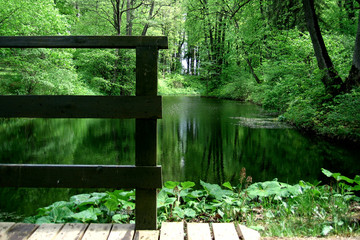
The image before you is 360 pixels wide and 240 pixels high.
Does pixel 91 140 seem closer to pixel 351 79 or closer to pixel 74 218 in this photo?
pixel 74 218

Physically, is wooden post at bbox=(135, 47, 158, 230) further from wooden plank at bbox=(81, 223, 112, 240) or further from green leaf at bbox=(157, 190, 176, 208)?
green leaf at bbox=(157, 190, 176, 208)

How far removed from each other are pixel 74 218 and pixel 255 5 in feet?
66.4

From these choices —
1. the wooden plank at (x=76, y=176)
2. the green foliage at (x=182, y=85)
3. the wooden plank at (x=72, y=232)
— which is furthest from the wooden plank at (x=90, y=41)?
the green foliage at (x=182, y=85)

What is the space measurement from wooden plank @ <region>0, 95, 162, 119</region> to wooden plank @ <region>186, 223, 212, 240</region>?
33.8 inches

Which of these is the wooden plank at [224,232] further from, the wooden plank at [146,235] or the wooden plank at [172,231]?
the wooden plank at [146,235]

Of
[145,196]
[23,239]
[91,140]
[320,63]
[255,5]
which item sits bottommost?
[91,140]

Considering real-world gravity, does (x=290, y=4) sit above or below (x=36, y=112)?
above

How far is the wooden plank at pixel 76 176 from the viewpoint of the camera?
6.73ft

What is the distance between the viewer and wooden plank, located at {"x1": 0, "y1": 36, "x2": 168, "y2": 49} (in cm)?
203

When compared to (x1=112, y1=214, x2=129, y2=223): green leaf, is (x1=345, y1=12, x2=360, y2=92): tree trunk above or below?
above

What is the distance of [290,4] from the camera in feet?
34.7

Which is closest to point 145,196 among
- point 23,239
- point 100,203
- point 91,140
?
point 23,239

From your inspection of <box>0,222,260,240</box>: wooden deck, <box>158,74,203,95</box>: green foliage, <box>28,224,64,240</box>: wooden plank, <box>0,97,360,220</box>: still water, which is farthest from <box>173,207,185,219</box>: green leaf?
<box>158,74,203,95</box>: green foliage

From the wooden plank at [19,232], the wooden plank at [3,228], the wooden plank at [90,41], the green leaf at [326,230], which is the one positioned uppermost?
the wooden plank at [90,41]
